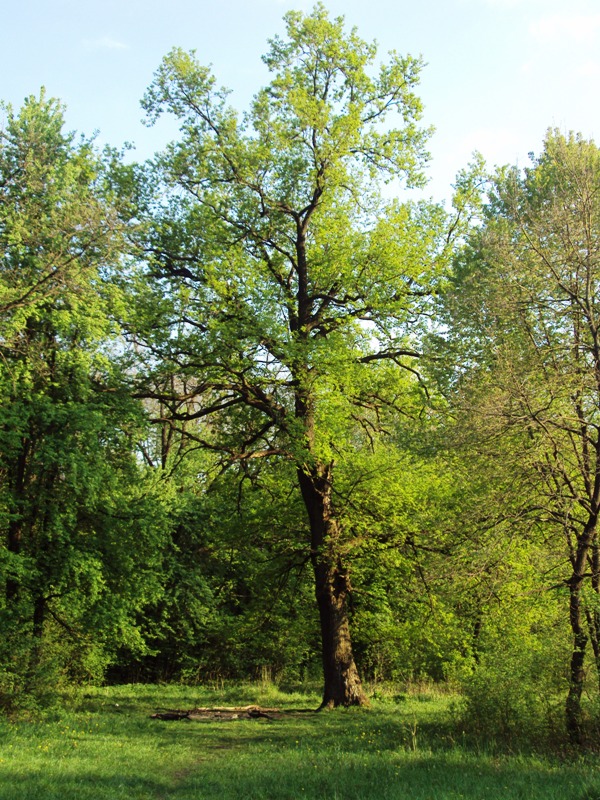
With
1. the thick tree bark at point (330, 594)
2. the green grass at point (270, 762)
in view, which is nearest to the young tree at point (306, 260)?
the thick tree bark at point (330, 594)

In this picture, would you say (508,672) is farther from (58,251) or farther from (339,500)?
(58,251)

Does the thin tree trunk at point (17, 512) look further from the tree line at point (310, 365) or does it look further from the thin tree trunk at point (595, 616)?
the thin tree trunk at point (595, 616)

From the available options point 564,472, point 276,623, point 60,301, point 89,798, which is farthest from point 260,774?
point 276,623

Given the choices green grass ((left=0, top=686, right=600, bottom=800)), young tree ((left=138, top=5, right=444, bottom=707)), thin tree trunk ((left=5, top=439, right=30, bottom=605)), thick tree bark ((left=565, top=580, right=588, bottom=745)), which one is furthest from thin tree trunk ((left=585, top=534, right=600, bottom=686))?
thin tree trunk ((left=5, top=439, right=30, bottom=605))

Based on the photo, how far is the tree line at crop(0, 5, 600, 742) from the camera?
11.1 meters

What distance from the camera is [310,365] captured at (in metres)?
16.0

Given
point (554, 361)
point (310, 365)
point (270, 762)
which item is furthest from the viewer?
point (310, 365)

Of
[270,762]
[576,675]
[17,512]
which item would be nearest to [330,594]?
[270,762]

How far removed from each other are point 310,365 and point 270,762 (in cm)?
819

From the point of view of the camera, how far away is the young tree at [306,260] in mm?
15930

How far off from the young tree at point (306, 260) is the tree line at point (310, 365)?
0.07m

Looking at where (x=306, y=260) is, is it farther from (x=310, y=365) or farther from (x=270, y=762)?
(x=270, y=762)

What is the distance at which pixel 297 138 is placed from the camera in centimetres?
1686

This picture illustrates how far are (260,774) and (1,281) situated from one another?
9.19m
